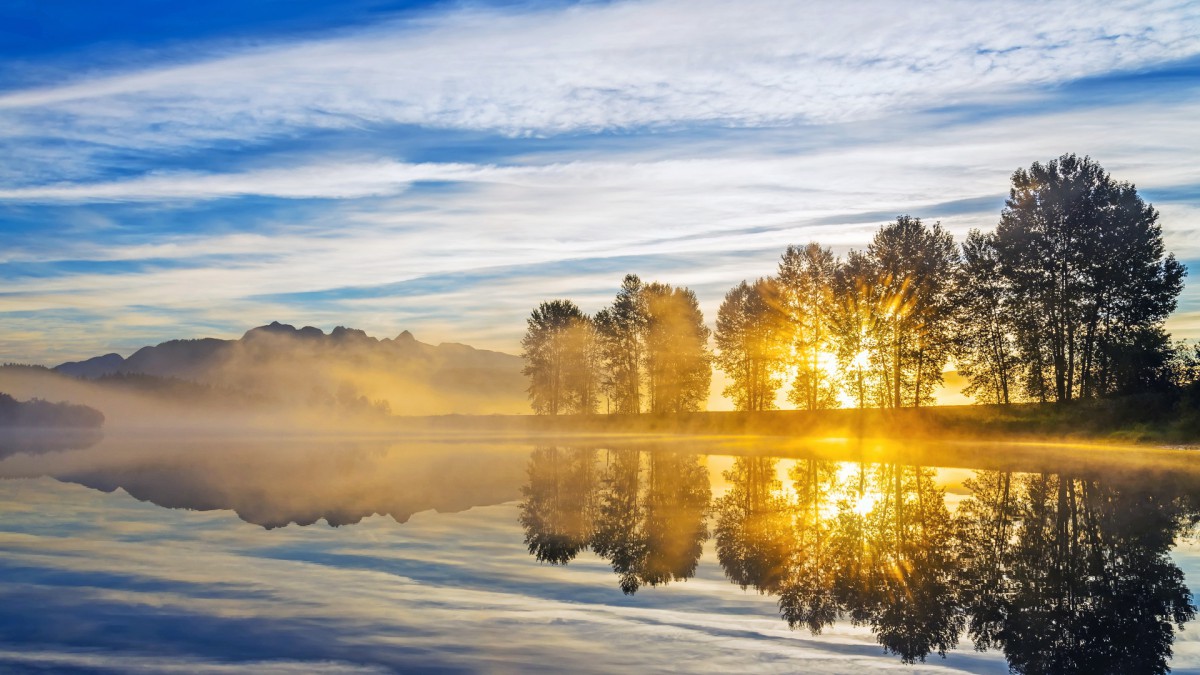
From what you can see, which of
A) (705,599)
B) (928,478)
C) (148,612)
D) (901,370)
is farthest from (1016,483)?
(901,370)

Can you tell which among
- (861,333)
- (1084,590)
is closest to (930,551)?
(1084,590)

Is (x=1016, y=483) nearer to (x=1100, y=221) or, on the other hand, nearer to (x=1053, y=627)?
(x=1053, y=627)

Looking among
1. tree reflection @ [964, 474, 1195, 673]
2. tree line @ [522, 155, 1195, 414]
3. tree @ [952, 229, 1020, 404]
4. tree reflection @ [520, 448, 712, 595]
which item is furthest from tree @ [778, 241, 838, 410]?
tree reflection @ [964, 474, 1195, 673]

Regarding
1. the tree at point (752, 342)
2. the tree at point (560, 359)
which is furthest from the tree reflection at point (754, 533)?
the tree at point (560, 359)

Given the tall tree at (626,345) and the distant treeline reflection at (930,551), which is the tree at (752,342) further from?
the distant treeline reflection at (930,551)

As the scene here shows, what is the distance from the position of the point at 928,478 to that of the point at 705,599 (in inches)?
696

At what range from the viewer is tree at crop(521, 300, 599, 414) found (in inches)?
3804

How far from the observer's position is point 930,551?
42.0 feet

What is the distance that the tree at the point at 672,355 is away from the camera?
8925 cm

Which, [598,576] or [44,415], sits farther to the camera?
[44,415]

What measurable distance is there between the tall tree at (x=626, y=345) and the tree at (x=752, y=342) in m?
8.87

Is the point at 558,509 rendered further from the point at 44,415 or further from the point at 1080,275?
the point at 44,415

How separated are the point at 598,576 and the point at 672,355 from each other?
3093 inches

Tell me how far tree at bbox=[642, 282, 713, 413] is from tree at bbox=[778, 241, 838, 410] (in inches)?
606
